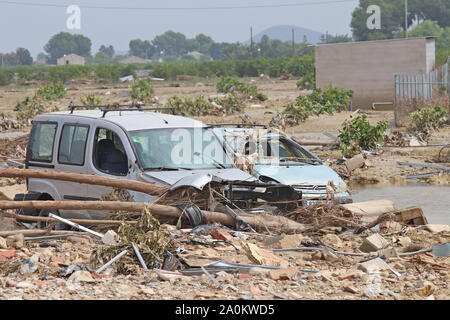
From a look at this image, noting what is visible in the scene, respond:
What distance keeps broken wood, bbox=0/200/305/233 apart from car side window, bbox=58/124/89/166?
1.19m

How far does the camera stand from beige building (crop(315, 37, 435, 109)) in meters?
34.5

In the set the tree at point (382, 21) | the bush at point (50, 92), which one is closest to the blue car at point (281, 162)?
the bush at point (50, 92)

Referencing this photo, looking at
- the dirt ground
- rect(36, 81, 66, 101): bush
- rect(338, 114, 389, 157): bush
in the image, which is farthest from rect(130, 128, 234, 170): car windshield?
rect(36, 81, 66, 101): bush

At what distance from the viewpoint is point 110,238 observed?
27.0 ft

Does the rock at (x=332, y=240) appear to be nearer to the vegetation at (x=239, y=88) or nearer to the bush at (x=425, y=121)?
the bush at (x=425, y=121)

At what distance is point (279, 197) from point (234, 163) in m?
1.47

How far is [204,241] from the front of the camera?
8.33 m

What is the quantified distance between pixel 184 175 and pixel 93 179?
1.15 meters

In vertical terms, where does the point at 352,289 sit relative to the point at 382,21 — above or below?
below

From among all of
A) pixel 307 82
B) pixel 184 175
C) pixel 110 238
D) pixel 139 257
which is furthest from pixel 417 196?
pixel 307 82

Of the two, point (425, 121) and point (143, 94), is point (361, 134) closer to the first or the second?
point (425, 121)

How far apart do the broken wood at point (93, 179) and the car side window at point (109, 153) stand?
21.9 inches

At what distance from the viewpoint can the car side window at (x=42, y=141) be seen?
10422 mm
